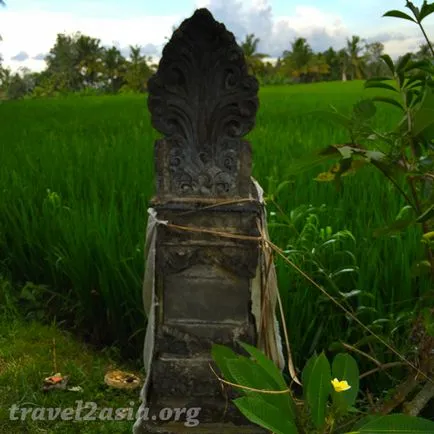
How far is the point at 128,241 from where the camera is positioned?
2.57 m

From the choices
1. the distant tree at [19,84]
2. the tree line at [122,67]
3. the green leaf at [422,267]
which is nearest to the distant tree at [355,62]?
the tree line at [122,67]

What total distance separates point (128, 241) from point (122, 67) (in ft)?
126

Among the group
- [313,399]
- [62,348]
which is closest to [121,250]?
[62,348]

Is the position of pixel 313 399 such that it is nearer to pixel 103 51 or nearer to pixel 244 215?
pixel 244 215

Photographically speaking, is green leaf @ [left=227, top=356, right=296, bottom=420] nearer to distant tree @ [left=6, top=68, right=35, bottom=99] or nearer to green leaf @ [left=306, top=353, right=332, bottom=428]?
green leaf @ [left=306, top=353, right=332, bottom=428]

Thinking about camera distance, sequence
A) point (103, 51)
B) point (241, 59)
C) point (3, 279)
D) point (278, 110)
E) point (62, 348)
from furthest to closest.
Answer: point (103, 51) → point (278, 110) → point (3, 279) → point (62, 348) → point (241, 59)

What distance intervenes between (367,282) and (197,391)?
877 millimetres

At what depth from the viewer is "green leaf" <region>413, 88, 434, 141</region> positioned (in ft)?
3.85

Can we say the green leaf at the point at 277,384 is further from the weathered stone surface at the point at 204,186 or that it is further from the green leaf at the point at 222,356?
the weathered stone surface at the point at 204,186

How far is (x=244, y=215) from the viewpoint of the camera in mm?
1371

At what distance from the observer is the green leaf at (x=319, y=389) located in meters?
1.00

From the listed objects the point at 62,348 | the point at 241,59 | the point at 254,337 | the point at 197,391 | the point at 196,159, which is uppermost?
the point at 241,59

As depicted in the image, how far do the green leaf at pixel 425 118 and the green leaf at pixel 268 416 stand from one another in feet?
1.92

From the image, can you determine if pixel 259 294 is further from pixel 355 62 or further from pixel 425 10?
pixel 355 62
